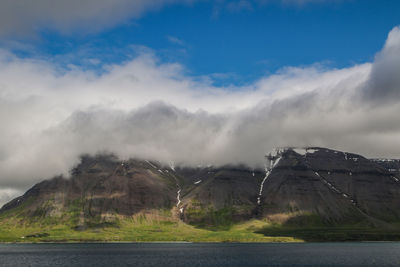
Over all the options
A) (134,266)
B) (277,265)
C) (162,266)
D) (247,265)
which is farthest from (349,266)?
(134,266)

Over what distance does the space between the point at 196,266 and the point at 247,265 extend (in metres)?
21.7

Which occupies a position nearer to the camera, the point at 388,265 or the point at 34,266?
the point at 388,265

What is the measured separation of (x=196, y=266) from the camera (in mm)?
174625

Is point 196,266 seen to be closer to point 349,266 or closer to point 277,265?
point 277,265

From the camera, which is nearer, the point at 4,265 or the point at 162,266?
the point at 162,266

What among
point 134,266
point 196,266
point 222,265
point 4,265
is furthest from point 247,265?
point 4,265

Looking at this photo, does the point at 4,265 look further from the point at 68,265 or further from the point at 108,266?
the point at 108,266

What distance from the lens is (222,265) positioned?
17725cm

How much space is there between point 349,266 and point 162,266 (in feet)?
248

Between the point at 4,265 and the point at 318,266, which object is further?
the point at 4,265

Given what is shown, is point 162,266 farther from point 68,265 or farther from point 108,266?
point 68,265

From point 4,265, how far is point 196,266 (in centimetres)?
8638

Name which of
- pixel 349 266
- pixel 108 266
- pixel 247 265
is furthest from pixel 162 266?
pixel 349 266

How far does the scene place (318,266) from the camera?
17075 cm
